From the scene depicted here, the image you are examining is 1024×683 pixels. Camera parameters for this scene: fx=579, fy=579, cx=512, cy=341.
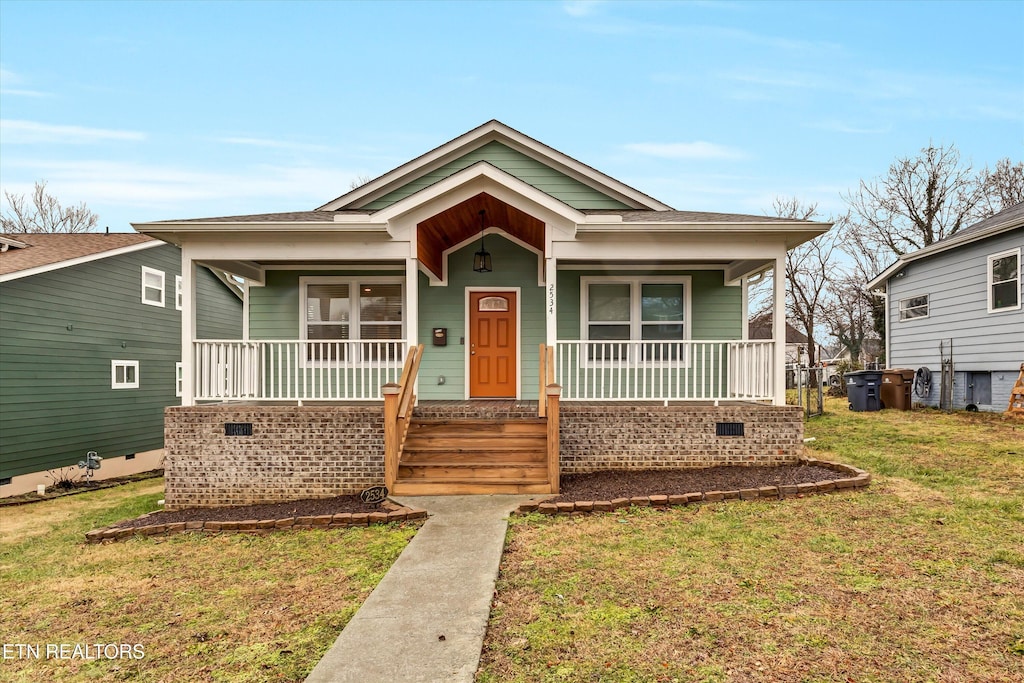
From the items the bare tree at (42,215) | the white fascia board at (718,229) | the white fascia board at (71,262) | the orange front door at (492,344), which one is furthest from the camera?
the bare tree at (42,215)

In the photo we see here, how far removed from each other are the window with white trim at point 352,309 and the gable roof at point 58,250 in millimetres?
5302

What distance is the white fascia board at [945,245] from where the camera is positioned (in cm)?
1261

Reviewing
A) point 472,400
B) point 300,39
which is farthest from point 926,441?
point 300,39

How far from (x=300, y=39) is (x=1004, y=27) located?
24679 mm

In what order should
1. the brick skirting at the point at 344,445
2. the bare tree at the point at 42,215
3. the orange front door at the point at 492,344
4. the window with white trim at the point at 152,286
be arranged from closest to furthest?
1. the brick skirting at the point at 344,445
2. the orange front door at the point at 492,344
3. the window with white trim at the point at 152,286
4. the bare tree at the point at 42,215

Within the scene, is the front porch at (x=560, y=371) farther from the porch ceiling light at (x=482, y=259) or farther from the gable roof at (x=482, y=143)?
the gable roof at (x=482, y=143)

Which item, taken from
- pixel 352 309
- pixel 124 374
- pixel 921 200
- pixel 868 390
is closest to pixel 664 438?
pixel 352 309

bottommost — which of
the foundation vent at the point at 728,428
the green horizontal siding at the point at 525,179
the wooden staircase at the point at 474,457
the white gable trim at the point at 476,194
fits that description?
the wooden staircase at the point at 474,457

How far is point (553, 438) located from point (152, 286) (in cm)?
1458

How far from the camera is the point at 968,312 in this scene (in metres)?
14.1

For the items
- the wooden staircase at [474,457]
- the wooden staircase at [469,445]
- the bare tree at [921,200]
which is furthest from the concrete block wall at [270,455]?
the bare tree at [921,200]

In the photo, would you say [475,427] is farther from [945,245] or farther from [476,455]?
[945,245]

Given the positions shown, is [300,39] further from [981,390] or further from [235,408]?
[981,390]

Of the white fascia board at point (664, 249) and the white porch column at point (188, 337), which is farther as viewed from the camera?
the white fascia board at point (664, 249)
